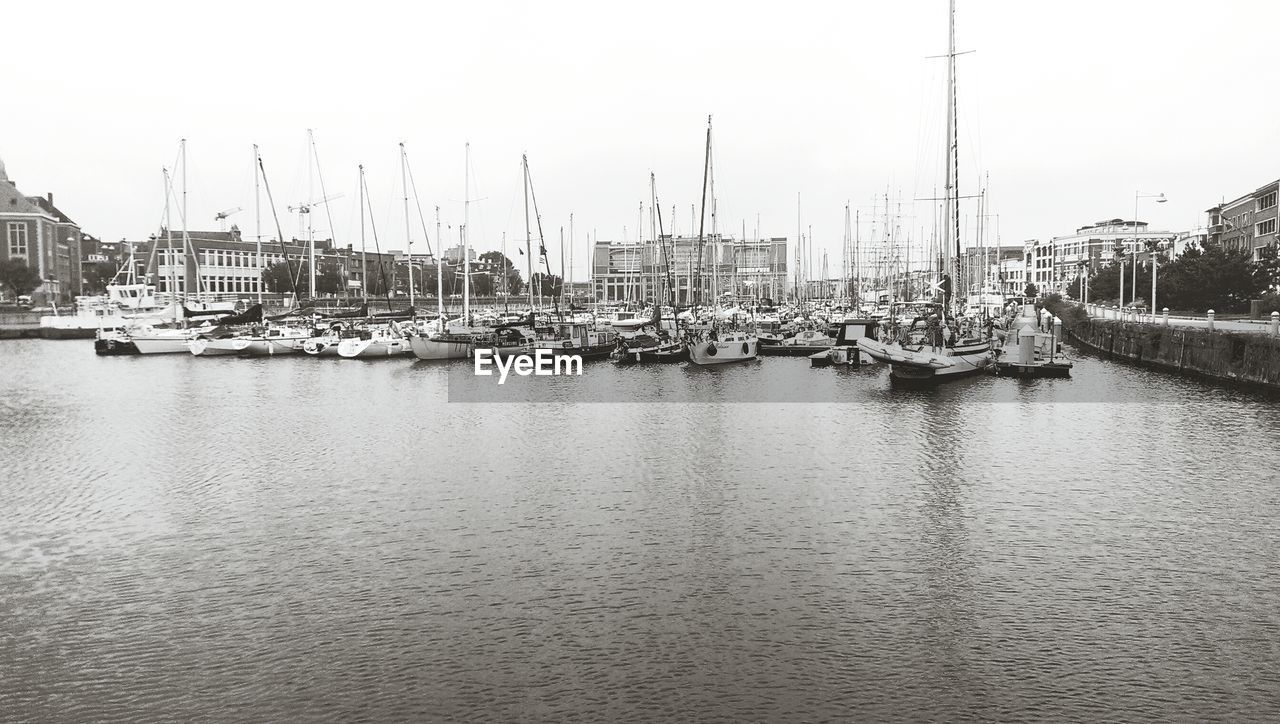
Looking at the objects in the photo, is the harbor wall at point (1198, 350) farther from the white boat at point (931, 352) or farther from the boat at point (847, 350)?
the boat at point (847, 350)

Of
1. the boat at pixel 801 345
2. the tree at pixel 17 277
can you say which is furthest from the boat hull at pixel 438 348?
the tree at pixel 17 277

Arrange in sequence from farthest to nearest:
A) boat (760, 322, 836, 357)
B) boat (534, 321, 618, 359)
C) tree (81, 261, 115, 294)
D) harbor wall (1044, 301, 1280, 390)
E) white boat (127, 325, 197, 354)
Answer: tree (81, 261, 115, 294) → white boat (127, 325, 197, 354) → boat (760, 322, 836, 357) → boat (534, 321, 618, 359) → harbor wall (1044, 301, 1280, 390)

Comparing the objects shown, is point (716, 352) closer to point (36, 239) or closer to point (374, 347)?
point (374, 347)

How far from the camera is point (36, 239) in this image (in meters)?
140

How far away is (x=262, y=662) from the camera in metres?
13.8

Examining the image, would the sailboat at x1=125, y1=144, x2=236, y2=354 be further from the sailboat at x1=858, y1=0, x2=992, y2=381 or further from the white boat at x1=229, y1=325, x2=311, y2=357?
the sailboat at x1=858, y1=0, x2=992, y2=381

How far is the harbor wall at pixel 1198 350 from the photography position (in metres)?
43.3

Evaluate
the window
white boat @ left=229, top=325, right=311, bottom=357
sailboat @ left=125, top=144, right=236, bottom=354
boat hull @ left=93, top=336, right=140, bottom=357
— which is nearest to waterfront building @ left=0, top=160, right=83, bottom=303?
the window

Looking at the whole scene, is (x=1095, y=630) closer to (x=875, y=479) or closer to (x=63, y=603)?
(x=875, y=479)

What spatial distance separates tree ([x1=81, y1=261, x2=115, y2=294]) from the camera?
162 m

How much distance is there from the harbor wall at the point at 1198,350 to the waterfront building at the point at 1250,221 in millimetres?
30664

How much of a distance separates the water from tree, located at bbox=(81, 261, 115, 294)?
143m

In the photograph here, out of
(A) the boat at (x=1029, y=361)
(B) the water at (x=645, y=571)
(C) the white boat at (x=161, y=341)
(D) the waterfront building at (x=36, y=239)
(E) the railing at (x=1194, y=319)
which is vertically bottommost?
(B) the water at (x=645, y=571)

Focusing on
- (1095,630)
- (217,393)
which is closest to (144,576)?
(1095,630)
